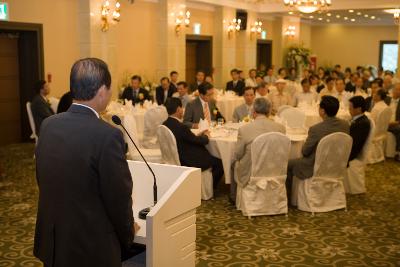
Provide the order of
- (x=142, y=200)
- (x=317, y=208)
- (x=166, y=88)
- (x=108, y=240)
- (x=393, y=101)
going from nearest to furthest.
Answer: (x=108, y=240) → (x=142, y=200) → (x=317, y=208) → (x=393, y=101) → (x=166, y=88)

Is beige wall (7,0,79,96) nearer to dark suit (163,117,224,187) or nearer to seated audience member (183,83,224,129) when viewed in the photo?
seated audience member (183,83,224,129)

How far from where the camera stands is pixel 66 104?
8.86 metres

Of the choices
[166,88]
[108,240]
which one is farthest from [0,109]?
[108,240]

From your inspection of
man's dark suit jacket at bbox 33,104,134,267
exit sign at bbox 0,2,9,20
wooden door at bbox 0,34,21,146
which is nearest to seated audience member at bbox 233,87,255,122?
exit sign at bbox 0,2,9,20

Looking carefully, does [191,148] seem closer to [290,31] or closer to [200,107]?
[200,107]

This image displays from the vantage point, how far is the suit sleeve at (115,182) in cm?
224

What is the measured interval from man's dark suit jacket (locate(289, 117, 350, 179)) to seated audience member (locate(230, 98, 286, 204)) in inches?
14.2

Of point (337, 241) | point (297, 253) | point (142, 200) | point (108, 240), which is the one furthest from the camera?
point (337, 241)

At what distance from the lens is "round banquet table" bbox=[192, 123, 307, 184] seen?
663 cm

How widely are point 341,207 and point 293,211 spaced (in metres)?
0.57

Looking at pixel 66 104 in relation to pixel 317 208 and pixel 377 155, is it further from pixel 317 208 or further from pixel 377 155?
pixel 377 155

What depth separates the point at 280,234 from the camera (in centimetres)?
550

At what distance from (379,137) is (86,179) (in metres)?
7.73

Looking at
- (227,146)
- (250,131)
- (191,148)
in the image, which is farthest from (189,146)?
(250,131)
